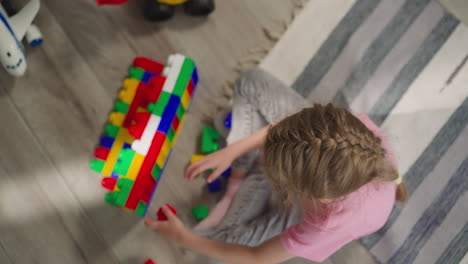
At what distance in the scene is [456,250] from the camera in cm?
94

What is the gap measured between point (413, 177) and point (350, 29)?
0.39 meters

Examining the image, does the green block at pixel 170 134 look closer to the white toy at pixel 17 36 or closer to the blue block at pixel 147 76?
the blue block at pixel 147 76

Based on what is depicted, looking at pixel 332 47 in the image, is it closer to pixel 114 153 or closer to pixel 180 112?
pixel 180 112

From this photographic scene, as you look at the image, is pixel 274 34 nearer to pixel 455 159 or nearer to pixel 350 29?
pixel 350 29

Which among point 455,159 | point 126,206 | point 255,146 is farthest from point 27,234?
point 455,159

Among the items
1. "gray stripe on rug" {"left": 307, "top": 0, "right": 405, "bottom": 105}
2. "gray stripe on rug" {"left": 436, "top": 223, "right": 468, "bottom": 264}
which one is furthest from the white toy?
"gray stripe on rug" {"left": 436, "top": 223, "right": 468, "bottom": 264}

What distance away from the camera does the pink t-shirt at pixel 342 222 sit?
70 centimetres

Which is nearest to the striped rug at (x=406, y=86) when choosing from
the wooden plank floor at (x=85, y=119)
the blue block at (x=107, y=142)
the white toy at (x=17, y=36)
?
the wooden plank floor at (x=85, y=119)

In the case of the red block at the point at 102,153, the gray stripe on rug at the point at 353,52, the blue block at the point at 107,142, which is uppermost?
the gray stripe on rug at the point at 353,52

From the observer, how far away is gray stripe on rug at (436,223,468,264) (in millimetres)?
939

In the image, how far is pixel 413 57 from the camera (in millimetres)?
1032

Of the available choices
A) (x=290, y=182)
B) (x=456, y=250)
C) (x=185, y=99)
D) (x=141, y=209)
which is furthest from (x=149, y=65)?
(x=456, y=250)

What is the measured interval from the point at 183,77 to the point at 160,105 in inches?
3.3

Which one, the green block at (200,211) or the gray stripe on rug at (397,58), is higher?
the gray stripe on rug at (397,58)
